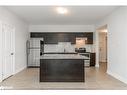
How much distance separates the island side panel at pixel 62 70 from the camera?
20.2ft

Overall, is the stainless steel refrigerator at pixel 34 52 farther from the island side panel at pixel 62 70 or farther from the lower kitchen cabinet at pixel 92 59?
the island side panel at pixel 62 70

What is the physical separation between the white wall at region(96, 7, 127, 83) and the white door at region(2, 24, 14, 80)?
4.08 meters

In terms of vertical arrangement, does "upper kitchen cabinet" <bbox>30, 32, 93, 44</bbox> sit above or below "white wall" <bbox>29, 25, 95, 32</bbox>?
below

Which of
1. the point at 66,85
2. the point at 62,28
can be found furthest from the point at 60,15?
the point at 66,85

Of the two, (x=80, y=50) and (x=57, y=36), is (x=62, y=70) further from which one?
(x=80, y=50)

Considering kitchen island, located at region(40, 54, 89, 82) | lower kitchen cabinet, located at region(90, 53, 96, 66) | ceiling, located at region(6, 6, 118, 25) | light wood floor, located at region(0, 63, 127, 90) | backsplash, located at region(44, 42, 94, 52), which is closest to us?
light wood floor, located at region(0, 63, 127, 90)

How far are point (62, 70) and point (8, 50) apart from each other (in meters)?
2.27

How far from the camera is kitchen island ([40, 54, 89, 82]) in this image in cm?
617

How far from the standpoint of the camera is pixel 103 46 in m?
14.1

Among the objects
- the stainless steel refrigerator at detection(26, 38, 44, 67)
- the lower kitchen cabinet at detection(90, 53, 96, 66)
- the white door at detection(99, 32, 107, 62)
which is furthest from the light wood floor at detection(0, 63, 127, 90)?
the white door at detection(99, 32, 107, 62)

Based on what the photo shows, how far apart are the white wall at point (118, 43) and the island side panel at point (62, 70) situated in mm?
1376

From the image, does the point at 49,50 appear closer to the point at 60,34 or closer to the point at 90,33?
the point at 60,34

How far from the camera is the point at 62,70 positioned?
6203 mm

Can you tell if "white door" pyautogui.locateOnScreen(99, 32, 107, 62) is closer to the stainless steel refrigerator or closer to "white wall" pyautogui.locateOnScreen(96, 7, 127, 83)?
the stainless steel refrigerator
